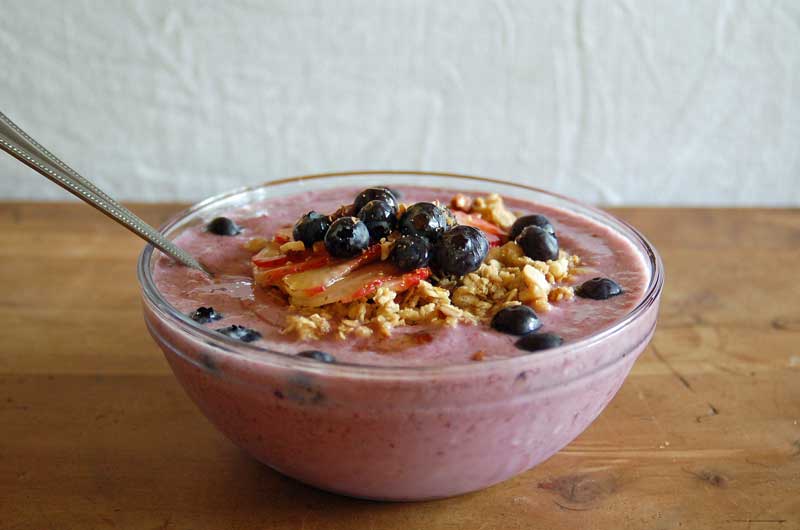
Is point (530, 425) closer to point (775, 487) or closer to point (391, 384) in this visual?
point (391, 384)

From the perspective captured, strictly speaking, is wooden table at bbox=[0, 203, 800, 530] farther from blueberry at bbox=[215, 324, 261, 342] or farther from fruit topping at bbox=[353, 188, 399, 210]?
fruit topping at bbox=[353, 188, 399, 210]

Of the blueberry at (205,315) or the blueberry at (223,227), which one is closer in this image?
the blueberry at (205,315)

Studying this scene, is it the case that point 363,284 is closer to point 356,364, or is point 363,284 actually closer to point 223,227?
point 356,364

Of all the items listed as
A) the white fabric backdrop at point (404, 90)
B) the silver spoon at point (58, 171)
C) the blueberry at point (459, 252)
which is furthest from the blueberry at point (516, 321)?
the white fabric backdrop at point (404, 90)

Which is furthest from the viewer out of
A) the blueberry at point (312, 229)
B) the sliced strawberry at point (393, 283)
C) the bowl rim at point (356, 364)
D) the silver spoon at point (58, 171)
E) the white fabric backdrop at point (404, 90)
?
the white fabric backdrop at point (404, 90)

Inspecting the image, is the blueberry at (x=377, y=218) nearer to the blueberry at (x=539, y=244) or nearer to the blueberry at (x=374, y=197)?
the blueberry at (x=374, y=197)

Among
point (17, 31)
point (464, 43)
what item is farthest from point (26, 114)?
point (464, 43)

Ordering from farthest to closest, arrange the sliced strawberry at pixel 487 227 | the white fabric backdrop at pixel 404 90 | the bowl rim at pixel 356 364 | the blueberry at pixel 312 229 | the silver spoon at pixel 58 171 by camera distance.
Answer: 1. the white fabric backdrop at pixel 404 90
2. the sliced strawberry at pixel 487 227
3. the blueberry at pixel 312 229
4. the silver spoon at pixel 58 171
5. the bowl rim at pixel 356 364

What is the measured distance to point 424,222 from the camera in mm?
1344

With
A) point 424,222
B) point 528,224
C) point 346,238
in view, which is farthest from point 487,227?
point 346,238

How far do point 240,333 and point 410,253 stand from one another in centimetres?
29

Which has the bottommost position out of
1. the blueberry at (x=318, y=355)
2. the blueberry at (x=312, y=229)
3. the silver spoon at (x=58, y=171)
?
the blueberry at (x=318, y=355)

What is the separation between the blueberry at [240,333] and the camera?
1.19 metres

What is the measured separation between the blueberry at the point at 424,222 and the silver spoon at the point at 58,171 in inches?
16.5
